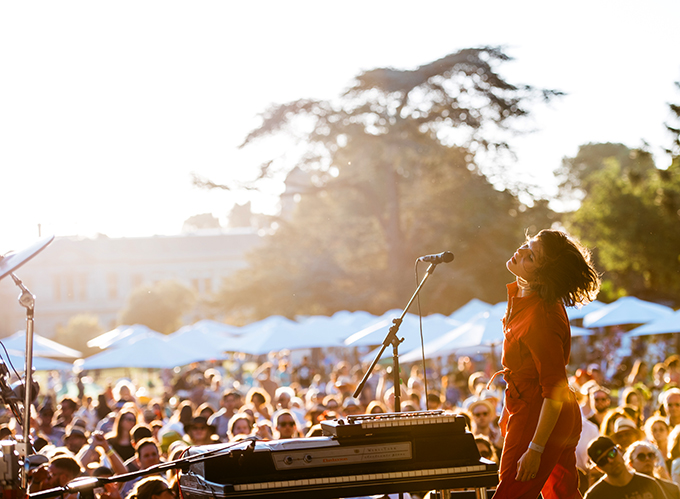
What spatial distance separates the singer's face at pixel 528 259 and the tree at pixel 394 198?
984 inches

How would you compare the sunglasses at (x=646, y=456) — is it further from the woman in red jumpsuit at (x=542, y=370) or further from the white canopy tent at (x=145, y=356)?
the white canopy tent at (x=145, y=356)

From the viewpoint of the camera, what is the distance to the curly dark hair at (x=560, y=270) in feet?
12.2

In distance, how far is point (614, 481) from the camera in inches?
217

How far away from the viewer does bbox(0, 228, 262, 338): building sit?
96.4 meters

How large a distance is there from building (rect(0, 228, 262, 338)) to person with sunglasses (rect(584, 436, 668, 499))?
91735 millimetres

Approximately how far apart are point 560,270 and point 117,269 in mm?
100027

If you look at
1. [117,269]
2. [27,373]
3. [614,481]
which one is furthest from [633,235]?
[117,269]

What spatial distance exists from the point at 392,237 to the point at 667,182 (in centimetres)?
1133

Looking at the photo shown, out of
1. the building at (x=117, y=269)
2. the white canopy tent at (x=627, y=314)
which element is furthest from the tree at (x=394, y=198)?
the building at (x=117, y=269)

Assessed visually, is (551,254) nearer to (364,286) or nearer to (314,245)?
(364,286)

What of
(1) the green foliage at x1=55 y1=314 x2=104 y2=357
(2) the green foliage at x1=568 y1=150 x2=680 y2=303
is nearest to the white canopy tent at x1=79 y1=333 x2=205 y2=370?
(2) the green foliage at x1=568 y1=150 x2=680 y2=303

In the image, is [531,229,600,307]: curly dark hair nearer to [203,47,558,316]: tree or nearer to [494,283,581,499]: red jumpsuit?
[494,283,581,499]: red jumpsuit

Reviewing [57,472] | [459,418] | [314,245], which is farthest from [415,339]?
[314,245]

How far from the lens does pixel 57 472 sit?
6.32 metres
